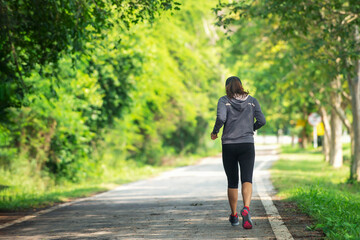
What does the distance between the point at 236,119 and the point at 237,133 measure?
0.62ft

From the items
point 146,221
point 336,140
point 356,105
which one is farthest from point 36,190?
point 336,140

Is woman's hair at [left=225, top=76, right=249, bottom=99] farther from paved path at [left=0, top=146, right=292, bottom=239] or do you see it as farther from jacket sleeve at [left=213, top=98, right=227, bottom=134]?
Answer: paved path at [left=0, top=146, right=292, bottom=239]

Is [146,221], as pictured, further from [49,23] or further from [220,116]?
[49,23]

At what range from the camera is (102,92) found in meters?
19.0

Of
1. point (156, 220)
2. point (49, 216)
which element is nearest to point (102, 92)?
point (49, 216)

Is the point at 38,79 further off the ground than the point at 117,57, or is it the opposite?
the point at 117,57

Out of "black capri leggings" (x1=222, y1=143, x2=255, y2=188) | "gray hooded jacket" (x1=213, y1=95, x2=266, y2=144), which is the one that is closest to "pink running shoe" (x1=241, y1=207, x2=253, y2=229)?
"black capri leggings" (x1=222, y1=143, x2=255, y2=188)

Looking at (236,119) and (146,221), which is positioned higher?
(236,119)

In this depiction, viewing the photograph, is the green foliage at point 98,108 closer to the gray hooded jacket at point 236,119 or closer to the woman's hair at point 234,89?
the woman's hair at point 234,89

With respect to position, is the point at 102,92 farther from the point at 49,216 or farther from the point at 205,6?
the point at 205,6

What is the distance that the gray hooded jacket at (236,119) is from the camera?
21.7ft

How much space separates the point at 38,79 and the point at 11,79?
4.88 meters

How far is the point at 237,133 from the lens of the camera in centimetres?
662

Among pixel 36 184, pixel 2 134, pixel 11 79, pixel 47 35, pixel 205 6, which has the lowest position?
pixel 36 184
